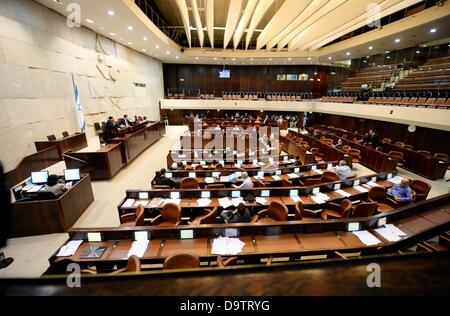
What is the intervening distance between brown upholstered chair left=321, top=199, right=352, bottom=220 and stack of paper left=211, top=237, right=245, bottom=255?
2.18 meters

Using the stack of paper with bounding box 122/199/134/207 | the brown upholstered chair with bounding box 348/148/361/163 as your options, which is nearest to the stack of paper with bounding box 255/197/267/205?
the stack of paper with bounding box 122/199/134/207

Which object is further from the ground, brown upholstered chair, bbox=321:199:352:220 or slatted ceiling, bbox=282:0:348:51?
slatted ceiling, bbox=282:0:348:51

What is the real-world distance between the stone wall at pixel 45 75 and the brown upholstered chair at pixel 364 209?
824 cm

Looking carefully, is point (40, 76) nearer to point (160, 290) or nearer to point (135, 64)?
point (135, 64)

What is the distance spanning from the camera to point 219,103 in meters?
19.0

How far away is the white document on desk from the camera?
3287 millimetres

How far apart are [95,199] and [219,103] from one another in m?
14.7

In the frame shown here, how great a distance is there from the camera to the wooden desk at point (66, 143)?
7418mm

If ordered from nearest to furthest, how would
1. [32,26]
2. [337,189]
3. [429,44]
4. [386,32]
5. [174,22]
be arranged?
[337,189], [32,26], [386,32], [429,44], [174,22]

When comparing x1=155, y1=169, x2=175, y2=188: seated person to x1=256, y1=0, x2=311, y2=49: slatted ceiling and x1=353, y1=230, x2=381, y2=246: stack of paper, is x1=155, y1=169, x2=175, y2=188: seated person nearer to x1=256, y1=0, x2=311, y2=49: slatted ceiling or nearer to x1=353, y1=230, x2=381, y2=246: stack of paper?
x1=353, y1=230, x2=381, y2=246: stack of paper

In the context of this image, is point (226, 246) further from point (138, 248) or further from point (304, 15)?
point (304, 15)

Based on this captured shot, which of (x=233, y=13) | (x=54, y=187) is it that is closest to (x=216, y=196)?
(x=54, y=187)
